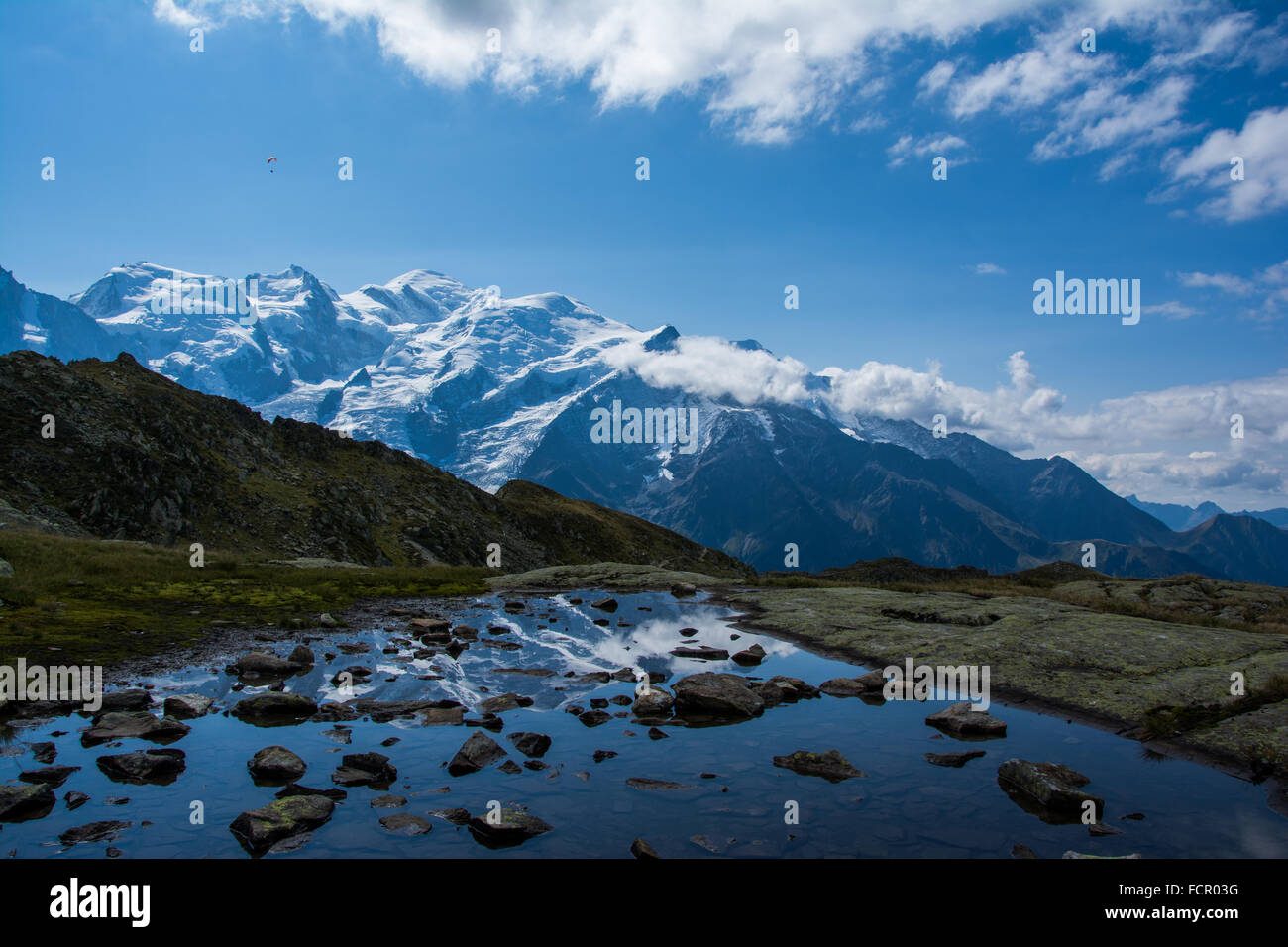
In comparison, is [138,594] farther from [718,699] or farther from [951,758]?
[951,758]

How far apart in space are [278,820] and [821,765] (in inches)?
525

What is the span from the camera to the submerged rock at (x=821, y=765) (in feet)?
58.6

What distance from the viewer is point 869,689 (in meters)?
26.9

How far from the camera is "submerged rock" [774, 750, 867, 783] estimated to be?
17875 millimetres

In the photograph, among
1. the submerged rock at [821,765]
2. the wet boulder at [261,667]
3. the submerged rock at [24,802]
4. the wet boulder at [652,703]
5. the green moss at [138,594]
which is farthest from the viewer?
the green moss at [138,594]

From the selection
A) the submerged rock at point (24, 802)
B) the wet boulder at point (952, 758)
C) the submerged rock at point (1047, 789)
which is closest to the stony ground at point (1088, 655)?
the submerged rock at point (1047, 789)

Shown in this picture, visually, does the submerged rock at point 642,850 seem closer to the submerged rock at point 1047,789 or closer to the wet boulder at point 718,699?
the submerged rock at point 1047,789

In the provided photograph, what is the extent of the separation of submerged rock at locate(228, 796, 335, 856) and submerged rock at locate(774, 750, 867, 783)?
1168cm

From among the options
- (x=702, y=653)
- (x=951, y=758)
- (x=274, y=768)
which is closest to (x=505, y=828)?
(x=274, y=768)

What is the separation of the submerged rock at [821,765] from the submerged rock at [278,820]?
1168 centimetres
